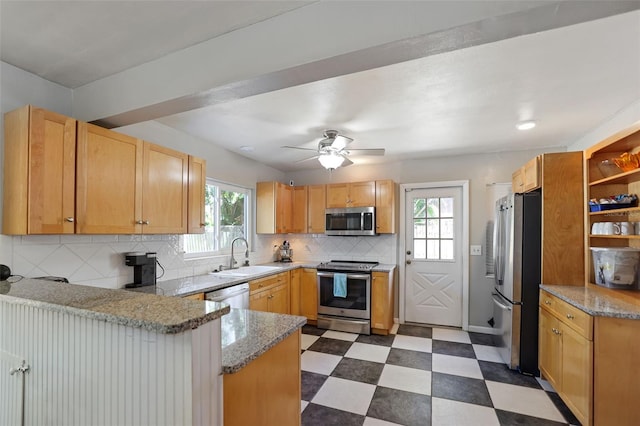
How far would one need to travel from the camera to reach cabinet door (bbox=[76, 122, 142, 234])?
1928mm

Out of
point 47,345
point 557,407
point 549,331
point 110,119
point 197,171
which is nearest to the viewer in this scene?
point 47,345

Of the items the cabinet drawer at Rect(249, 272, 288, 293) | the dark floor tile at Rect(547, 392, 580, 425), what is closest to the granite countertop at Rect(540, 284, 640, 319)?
the dark floor tile at Rect(547, 392, 580, 425)

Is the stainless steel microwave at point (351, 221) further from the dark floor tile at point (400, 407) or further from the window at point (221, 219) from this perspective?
the dark floor tile at point (400, 407)

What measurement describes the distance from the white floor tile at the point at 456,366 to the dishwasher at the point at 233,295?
195 centimetres

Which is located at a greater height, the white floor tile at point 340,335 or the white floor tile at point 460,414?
the white floor tile at point 460,414

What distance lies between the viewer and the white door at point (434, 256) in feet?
13.5

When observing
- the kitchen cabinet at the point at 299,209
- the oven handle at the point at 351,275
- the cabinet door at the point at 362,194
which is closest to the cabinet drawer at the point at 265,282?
the oven handle at the point at 351,275

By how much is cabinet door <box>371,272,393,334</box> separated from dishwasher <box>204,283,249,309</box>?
5.37 ft

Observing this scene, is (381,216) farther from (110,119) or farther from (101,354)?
(101,354)

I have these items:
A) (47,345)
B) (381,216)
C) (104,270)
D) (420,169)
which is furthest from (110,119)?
(420,169)

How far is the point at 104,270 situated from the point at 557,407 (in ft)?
11.9

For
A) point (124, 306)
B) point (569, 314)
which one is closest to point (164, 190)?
point (124, 306)

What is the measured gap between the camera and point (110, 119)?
206cm

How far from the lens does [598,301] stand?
2027 millimetres
